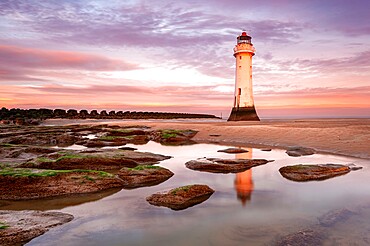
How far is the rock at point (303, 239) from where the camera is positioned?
620 centimetres

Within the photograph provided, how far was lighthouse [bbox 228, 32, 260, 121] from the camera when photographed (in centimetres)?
4447

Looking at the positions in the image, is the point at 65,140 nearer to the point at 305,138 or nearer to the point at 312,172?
the point at 305,138

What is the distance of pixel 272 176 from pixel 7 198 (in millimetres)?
9858

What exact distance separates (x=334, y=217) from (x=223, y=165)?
6.96 meters

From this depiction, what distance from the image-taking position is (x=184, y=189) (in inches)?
385

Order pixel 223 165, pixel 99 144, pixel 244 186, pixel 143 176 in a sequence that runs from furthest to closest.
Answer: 1. pixel 99 144
2. pixel 223 165
3. pixel 143 176
4. pixel 244 186

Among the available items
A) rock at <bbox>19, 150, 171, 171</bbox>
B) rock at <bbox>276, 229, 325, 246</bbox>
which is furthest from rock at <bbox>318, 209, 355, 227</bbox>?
rock at <bbox>19, 150, 171, 171</bbox>

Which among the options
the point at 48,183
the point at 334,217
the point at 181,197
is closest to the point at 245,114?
the point at 181,197

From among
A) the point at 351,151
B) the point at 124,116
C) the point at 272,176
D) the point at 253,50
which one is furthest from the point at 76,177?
the point at 124,116

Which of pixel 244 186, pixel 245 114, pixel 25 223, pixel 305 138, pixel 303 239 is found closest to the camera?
pixel 303 239

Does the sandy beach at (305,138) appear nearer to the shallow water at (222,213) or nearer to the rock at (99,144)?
the shallow water at (222,213)

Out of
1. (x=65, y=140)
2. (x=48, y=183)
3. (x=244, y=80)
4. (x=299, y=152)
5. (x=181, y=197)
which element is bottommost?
(x=181, y=197)

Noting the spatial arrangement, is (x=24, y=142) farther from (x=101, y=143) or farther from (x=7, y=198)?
(x=7, y=198)

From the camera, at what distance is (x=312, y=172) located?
40.9ft
